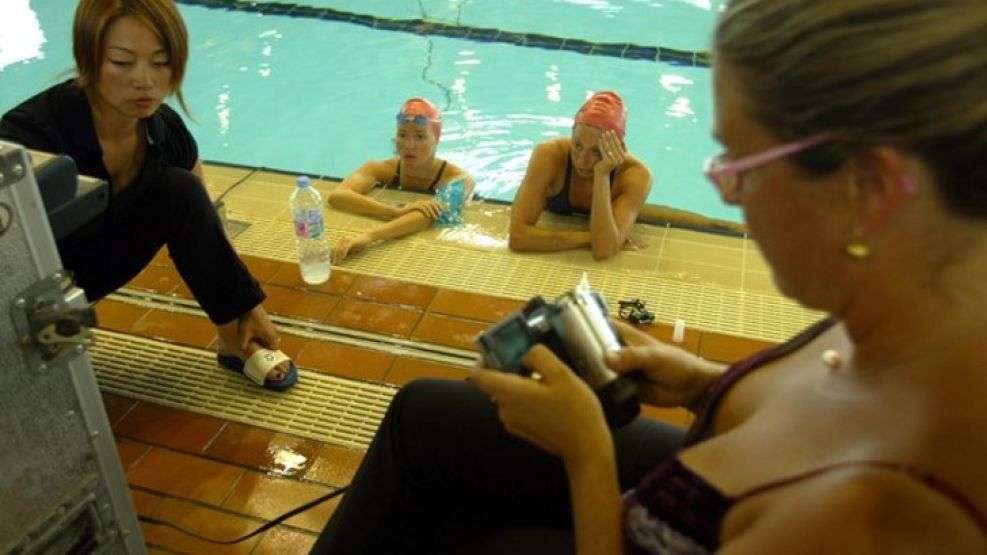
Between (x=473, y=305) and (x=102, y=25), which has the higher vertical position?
(x=102, y=25)

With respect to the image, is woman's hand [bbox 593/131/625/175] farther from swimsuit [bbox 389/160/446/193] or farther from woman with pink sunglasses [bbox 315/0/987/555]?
woman with pink sunglasses [bbox 315/0/987/555]

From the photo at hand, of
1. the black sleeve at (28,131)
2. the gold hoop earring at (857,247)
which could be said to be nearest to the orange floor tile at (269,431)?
the black sleeve at (28,131)

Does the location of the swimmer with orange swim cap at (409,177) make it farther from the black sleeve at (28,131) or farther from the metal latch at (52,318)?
the metal latch at (52,318)

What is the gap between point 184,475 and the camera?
81.1 inches

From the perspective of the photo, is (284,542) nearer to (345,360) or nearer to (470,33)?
(345,360)

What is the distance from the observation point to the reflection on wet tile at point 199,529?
73.5 inches

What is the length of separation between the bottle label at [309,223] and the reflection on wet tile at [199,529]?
1112mm

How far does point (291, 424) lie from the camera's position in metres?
2.21

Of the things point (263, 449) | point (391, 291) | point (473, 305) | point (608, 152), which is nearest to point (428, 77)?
point (608, 152)

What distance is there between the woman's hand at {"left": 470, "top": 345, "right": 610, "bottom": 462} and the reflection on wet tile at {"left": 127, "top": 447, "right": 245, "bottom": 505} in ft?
3.86

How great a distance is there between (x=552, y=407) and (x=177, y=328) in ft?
6.14

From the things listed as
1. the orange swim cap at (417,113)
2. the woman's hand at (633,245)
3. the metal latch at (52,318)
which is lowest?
the woman's hand at (633,245)

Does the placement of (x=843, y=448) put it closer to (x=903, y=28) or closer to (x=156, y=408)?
(x=903, y=28)

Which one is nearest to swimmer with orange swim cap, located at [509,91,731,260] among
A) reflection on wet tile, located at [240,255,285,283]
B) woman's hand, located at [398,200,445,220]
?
woman's hand, located at [398,200,445,220]
